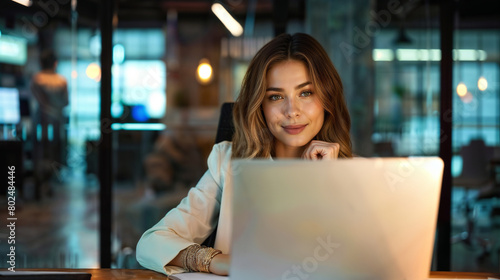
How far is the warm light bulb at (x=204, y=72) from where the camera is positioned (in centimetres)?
694

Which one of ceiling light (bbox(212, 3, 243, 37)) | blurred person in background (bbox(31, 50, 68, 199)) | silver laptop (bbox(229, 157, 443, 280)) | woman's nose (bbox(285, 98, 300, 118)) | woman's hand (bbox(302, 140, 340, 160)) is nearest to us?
silver laptop (bbox(229, 157, 443, 280))

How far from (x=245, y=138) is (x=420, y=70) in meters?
3.69

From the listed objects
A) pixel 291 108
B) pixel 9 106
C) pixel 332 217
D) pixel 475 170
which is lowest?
pixel 475 170

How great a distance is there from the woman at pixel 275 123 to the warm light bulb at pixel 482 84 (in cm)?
309

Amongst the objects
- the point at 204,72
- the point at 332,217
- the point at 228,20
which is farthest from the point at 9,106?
the point at 332,217

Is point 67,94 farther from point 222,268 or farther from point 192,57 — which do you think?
point 222,268

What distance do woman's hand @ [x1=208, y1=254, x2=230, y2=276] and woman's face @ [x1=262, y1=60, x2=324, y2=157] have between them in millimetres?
608

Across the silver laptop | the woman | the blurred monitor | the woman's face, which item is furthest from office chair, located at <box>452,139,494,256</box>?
the blurred monitor

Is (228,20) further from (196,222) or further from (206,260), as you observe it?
(206,260)

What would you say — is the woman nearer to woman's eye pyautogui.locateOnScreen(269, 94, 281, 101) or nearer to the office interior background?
woman's eye pyautogui.locateOnScreen(269, 94, 281, 101)

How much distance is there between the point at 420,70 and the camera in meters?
5.07

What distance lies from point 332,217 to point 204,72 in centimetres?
629

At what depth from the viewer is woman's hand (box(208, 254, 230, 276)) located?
1.32m

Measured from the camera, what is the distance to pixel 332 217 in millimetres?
921
